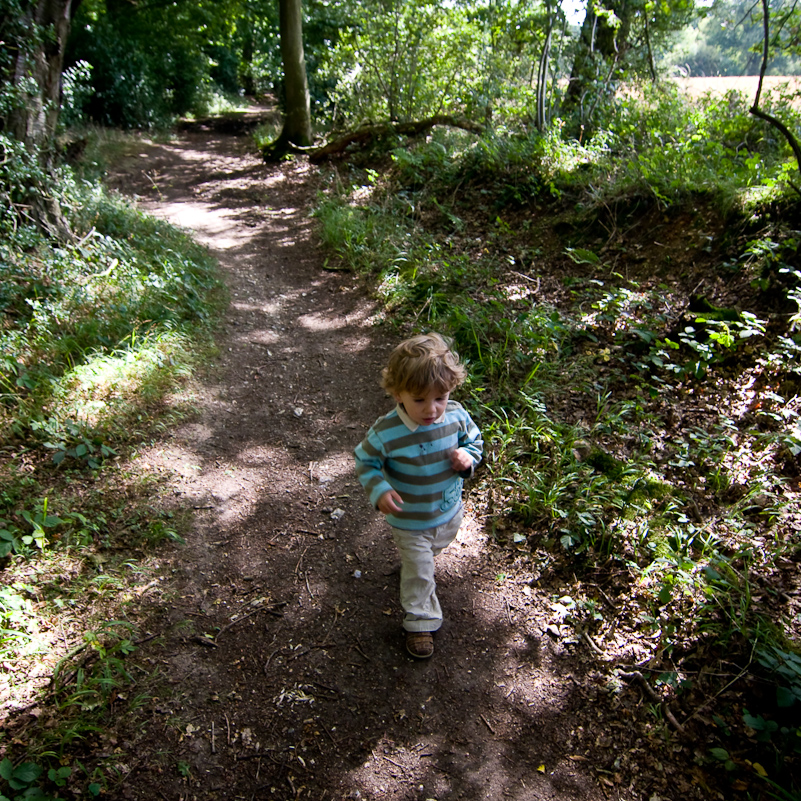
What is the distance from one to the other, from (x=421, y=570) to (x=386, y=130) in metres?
10.5

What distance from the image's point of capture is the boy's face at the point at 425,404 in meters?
2.33

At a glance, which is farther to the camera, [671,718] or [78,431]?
[78,431]

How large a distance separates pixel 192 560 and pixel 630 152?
741 centimetres

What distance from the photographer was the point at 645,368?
447 centimetres

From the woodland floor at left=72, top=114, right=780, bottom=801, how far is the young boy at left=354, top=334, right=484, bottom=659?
0.35 m

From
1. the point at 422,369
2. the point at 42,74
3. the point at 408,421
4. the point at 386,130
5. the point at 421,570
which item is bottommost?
the point at 421,570

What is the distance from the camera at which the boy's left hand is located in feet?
8.07

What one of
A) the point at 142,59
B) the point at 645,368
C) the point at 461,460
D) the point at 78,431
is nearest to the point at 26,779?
the point at 461,460

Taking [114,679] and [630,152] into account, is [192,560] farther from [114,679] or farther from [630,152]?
[630,152]

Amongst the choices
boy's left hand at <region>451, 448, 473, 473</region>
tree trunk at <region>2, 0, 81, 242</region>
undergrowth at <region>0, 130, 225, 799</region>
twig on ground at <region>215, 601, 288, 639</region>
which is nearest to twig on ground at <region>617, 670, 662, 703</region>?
boy's left hand at <region>451, 448, 473, 473</region>

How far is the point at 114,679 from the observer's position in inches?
97.9

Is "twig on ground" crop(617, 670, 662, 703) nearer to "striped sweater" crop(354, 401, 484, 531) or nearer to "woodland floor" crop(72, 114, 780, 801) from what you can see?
"woodland floor" crop(72, 114, 780, 801)

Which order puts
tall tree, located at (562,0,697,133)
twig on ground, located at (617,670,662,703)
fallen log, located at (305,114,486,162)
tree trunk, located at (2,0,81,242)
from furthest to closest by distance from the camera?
fallen log, located at (305,114,486,162) → tall tree, located at (562,0,697,133) → tree trunk, located at (2,0,81,242) → twig on ground, located at (617,670,662,703)

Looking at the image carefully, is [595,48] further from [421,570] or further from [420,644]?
[420,644]
